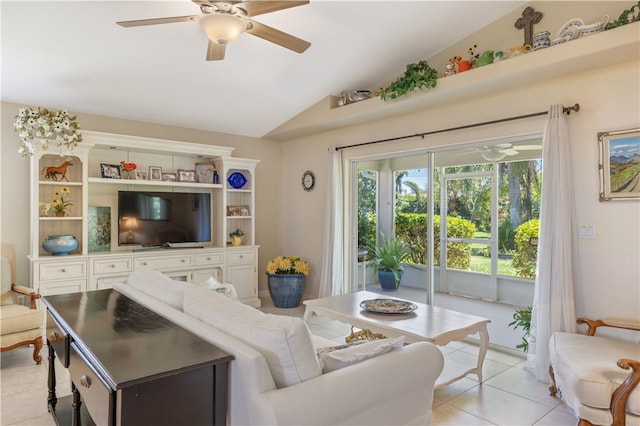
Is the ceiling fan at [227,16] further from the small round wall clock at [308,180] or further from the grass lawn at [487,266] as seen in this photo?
the small round wall clock at [308,180]

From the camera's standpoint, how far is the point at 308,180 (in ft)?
19.0

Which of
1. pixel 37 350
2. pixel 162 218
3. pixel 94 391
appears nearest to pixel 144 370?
pixel 94 391

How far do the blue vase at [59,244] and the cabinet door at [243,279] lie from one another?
1794mm

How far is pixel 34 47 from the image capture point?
10.9 ft

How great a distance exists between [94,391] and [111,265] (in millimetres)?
3153

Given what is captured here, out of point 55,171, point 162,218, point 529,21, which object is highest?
point 529,21

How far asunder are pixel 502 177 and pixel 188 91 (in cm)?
347

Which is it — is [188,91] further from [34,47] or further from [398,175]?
[398,175]

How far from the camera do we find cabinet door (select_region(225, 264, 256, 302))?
5.21 m

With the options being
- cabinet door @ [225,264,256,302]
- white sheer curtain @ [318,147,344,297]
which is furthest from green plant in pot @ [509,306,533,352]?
cabinet door @ [225,264,256,302]

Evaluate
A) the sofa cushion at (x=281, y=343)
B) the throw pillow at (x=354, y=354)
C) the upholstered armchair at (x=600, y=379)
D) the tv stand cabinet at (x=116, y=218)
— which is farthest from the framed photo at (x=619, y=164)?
the tv stand cabinet at (x=116, y=218)

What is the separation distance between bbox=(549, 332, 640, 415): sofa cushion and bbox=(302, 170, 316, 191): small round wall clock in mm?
3669

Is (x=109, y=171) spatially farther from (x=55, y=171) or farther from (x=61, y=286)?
(x=61, y=286)

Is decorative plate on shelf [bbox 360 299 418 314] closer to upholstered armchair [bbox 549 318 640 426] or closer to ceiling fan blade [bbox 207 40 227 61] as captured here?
upholstered armchair [bbox 549 318 640 426]
